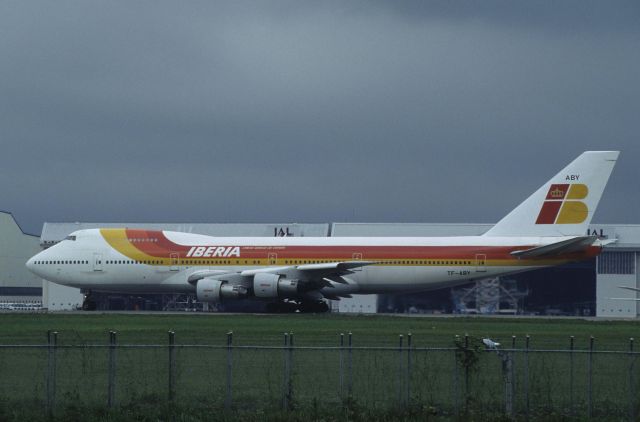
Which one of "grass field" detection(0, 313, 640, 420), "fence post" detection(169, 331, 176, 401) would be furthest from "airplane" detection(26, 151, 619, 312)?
"fence post" detection(169, 331, 176, 401)

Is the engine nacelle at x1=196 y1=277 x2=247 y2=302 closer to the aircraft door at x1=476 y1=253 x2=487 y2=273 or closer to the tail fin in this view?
the aircraft door at x1=476 y1=253 x2=487 y2=273

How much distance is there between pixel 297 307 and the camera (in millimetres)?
60438

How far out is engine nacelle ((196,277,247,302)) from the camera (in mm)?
58031

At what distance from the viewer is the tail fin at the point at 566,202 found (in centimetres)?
6003

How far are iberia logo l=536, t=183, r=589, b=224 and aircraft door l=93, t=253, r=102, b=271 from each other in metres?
24.2

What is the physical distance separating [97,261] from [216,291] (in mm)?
8446

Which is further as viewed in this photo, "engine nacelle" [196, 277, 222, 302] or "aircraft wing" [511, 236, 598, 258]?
"engine nacelle" [196, 277, 222, 302]

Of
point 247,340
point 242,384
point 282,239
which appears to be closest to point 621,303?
point 282,239

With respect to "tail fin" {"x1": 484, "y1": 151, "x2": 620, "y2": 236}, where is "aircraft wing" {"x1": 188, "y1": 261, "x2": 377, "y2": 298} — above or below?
below

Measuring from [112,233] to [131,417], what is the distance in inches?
1682

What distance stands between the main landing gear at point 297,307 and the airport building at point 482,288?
757 centimetres

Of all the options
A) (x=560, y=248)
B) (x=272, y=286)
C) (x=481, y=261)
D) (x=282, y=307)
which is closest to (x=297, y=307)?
(x=282, y=307)

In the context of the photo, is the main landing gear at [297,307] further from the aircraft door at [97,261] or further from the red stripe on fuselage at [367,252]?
the aircraft door at [97,261]

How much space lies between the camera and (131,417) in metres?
20.9
